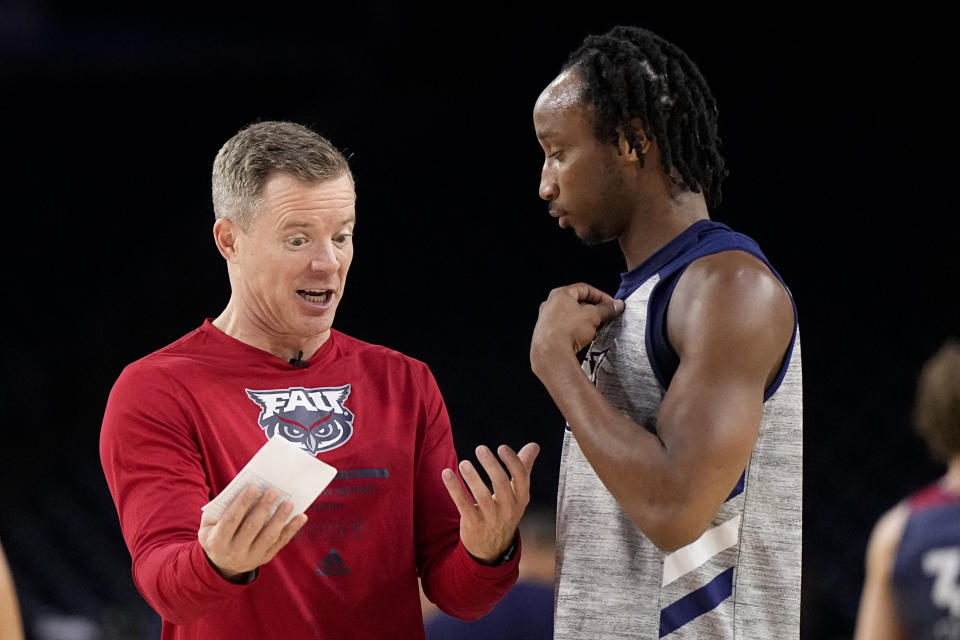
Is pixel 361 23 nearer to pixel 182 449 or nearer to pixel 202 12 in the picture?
pixel 202 12

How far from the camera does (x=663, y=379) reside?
1.46 metres

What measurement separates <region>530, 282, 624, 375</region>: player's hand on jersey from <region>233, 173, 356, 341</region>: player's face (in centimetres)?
36

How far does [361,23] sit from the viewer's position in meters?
5.70

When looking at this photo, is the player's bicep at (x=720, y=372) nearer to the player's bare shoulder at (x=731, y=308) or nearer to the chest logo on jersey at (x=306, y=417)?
the player's bare shoulder at (x=731, y=308)

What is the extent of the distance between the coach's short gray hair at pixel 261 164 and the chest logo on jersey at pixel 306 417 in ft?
0.84

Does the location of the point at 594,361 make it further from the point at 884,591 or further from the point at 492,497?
the point at 884,591

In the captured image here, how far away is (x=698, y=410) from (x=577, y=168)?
16.0 inches

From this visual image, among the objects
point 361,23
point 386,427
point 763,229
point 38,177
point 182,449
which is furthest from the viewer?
point 361,23

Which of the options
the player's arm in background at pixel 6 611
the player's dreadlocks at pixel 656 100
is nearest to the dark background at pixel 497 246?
the player's dreadlocks at pixel 656 100

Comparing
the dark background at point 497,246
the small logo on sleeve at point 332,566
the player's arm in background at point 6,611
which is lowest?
the player's arm in background at point 6,611

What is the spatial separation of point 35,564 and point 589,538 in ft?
9.72

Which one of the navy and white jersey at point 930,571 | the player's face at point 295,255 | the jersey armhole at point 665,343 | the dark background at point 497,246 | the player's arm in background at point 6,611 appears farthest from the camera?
the dark background at point 497,246

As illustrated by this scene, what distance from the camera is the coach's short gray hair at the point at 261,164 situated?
168 centimetres

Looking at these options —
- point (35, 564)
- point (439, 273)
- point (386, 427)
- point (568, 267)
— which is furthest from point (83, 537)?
point (386, 427)
